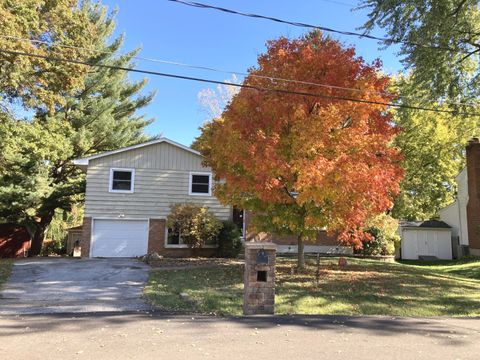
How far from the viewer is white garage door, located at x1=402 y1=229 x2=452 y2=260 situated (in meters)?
29.5

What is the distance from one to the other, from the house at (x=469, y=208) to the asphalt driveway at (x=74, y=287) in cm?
2111

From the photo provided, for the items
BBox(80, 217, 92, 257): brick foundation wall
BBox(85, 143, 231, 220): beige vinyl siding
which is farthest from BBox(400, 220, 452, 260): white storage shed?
BBox(80, 217, 92, 257): brick foundation wall

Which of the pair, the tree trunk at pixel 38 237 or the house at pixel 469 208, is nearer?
the house at pixel 469 208

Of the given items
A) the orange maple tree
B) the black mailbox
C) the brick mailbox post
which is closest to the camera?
the brick mailbox post

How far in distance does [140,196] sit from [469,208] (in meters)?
21.0

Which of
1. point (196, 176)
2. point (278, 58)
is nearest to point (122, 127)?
point (196, 176)

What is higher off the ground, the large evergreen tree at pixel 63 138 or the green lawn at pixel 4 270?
the large evergreen tree at pixel 63 138

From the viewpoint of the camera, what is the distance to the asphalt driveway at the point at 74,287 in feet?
31.9

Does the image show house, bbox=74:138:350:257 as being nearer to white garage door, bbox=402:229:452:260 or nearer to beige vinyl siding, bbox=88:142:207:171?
beige vinyl siding, bbox=88:142:207:171

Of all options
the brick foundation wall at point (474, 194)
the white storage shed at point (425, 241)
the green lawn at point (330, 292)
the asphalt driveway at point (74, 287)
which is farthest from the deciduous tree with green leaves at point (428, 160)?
the asphalt driveway at point (74, 287)

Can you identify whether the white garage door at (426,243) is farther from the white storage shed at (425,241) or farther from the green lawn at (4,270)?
the green lawn at (4,270)

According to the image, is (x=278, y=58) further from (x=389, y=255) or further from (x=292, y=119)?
(x=389, y=255)

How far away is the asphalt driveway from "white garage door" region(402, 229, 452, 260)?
64.8 feet

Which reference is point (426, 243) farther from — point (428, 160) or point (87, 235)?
point (87, 235)
